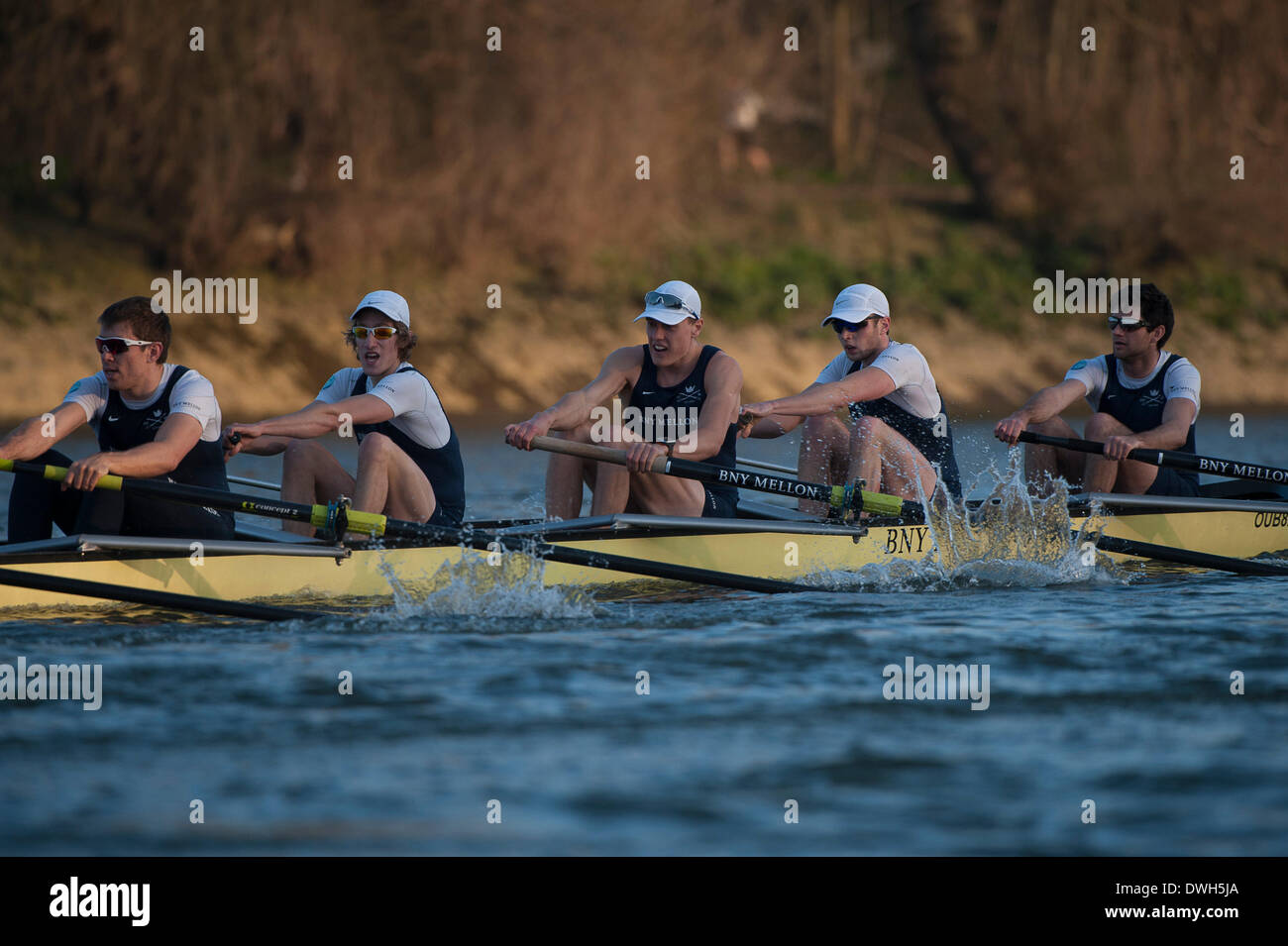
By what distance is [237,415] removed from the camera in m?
21.3

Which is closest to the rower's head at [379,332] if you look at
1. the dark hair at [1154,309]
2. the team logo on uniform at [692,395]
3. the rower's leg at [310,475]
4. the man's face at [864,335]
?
the rower's leg at [310,475]

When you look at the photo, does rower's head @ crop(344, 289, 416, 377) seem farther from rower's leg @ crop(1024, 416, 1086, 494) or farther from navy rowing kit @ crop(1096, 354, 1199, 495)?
navy rowing kit @ crop(1096, 354, 1199, 495)

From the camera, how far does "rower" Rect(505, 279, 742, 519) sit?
794 cm

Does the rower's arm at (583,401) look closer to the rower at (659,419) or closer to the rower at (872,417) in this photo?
the rower at (659,419)

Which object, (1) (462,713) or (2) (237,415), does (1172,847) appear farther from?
(2) (237,415)

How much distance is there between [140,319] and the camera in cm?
692

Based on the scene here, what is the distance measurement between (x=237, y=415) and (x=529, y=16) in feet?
25.5

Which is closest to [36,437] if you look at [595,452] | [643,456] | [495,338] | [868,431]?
[595,452]

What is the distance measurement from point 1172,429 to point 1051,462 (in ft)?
2.38

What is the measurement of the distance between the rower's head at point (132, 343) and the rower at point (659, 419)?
1.70 m

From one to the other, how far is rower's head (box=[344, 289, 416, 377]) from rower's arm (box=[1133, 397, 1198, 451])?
4.07 metres

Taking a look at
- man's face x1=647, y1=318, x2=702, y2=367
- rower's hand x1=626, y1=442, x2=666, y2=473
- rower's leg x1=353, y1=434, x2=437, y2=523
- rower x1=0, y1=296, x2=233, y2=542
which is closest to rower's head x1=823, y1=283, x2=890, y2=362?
man's face x1=647, y1=318, x2=702, y2=367

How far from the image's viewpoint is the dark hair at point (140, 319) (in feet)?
22.6

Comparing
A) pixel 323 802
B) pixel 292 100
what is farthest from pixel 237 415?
pixel 323 802
